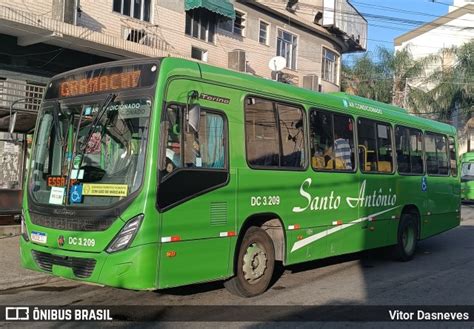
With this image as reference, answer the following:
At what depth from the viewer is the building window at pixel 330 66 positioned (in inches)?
1159

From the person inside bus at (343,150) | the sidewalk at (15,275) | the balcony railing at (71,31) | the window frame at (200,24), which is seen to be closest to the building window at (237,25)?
the window frame at (200,24)

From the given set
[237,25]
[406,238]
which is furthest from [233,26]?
[406,238]

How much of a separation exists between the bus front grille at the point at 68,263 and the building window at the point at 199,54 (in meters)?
14.6

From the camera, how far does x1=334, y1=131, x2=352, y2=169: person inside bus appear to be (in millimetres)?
8992

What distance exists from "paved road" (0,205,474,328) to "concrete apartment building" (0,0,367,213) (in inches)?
137

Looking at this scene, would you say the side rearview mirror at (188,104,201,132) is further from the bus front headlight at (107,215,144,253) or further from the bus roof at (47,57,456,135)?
the bus front headlight at (107,215,144,253)

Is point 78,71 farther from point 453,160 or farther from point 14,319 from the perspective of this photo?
point 453,160

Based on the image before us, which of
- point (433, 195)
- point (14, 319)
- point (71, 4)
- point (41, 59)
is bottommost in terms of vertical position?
point (14, 319)

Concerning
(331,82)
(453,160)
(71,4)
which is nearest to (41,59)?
(71,4)

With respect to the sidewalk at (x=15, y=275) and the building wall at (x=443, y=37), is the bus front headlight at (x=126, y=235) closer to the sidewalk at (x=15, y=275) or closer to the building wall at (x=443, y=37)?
the sidewalk at (x=15, y=275)

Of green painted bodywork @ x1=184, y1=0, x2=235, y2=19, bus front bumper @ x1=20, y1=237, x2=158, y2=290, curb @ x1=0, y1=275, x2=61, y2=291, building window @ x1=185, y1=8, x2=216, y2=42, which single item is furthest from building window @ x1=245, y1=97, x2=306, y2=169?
building window @ x1=185, y1=8, x2=216, y2=42

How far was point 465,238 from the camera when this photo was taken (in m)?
15.2

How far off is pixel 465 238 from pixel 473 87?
Answer: 27.9 meters

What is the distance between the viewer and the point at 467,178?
96.4 feet
